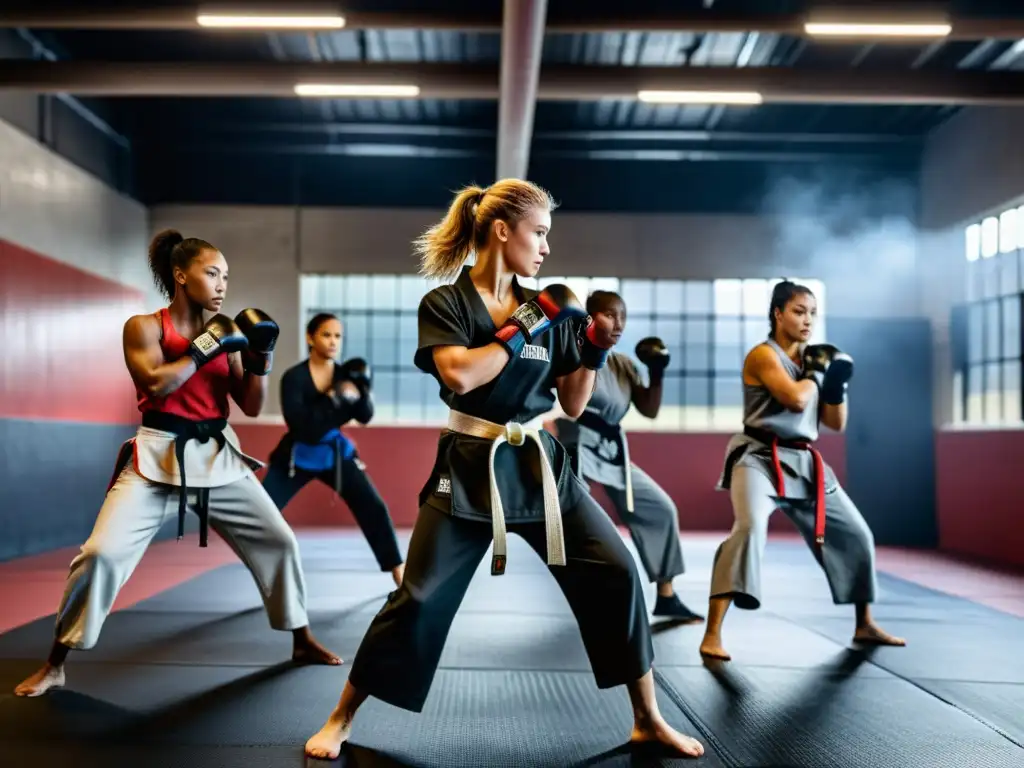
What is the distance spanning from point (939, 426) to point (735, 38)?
3533mm

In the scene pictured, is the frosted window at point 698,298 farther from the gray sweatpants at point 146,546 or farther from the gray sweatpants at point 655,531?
the gray sweatpants at point 146,546

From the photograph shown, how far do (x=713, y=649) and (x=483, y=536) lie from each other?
4.38 feet

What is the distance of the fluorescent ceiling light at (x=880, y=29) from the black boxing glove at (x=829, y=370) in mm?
2836

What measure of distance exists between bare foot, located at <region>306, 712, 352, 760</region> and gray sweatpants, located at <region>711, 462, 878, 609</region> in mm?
1407

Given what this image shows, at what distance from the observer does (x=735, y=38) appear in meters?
6.44

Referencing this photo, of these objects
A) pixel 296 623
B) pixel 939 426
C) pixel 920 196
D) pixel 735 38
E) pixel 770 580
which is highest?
pixel 735 38

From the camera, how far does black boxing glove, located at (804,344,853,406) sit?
3.13 meters

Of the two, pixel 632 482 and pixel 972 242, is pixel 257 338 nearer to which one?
pixel 632 482

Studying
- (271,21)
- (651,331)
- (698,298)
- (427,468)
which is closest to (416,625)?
(271,21)

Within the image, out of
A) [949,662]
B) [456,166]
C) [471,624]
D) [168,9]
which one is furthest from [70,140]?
[949,662]

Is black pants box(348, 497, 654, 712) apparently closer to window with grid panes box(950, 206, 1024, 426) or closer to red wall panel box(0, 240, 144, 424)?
red wall panel box(0, 240, 144, 424)

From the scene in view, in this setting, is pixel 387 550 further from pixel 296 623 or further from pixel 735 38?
pixel 735 38

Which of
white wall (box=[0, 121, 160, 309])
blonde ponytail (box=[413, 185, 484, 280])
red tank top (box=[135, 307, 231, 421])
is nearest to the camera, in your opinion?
blonde ponytail (box=[413, 185, 484, 280])

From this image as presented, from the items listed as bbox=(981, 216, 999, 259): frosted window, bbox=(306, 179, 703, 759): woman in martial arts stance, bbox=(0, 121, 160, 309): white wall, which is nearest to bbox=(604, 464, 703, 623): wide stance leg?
bbox=(306, 179, 703, 759): woman in martial arts stance
